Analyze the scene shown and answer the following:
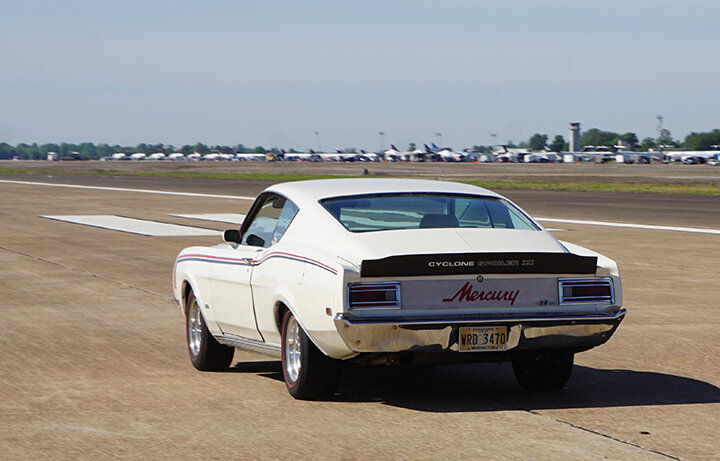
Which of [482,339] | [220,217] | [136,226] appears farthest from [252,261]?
[220,217]

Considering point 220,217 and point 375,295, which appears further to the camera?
point 220,217

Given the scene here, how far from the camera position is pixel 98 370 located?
28.0ft

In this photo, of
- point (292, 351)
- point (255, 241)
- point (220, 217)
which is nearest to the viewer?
point (292, 351)

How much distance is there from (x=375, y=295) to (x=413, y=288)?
0.24m

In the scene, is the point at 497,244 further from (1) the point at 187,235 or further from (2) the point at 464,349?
(1) the point at 187,235

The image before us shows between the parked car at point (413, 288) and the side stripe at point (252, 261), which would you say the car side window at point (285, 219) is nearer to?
the parked car at point (413, 288)

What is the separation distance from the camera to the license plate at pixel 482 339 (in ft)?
22.5

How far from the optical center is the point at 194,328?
9.03 m

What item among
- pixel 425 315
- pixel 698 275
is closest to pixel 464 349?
pixel 425 315

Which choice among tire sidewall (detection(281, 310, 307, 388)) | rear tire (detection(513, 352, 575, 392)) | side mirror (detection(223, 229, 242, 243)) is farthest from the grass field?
tire sidewall (detection(281, 310, 307, 388))

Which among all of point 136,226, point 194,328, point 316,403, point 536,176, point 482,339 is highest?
point 482,339

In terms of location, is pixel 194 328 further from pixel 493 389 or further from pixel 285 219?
pixel 493 389

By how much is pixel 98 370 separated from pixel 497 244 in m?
3.36

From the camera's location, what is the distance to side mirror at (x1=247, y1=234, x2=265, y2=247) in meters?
8.16
